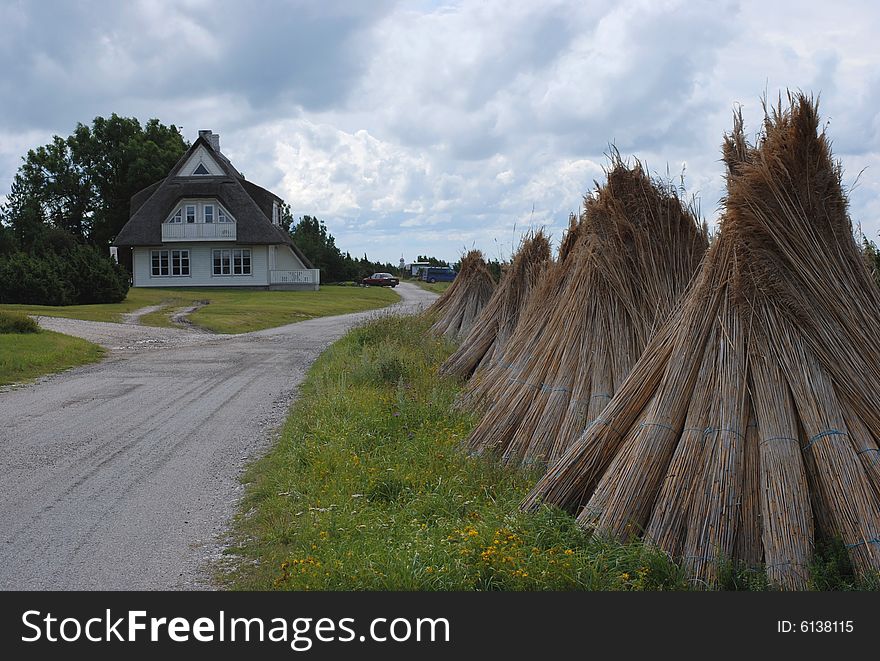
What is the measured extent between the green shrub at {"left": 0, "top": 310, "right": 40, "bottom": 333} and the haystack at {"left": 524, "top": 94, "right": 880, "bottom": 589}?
1662cm

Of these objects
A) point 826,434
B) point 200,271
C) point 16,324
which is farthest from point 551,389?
point 200,271

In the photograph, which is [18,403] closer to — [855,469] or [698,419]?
[698,419]

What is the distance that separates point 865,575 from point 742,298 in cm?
164

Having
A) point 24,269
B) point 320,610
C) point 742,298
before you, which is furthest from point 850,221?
point 24,269

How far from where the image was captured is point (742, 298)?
5133 mm

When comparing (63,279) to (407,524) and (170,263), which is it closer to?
(170,263)

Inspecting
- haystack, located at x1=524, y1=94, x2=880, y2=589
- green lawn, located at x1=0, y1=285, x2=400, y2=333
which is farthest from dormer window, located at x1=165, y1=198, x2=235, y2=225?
haystack, located at x1=524, y1=94, x2=880, y2=589

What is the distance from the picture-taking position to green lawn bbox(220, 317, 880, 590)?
467 centimetres

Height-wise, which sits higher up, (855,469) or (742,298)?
(742,298)

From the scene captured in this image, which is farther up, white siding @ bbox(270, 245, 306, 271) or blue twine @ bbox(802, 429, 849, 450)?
white siding @ bbox(270, 245, 306, 271)

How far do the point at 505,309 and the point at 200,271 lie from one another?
129 ft

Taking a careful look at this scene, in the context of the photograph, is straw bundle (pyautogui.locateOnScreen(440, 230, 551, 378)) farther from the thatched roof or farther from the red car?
the red car

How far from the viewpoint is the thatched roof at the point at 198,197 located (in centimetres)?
4672

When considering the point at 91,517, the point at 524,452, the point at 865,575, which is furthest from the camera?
the point at 524,452
